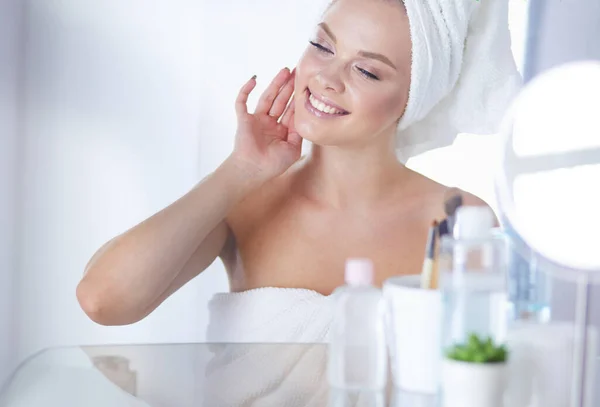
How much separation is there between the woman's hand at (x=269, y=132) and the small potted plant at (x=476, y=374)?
405mm

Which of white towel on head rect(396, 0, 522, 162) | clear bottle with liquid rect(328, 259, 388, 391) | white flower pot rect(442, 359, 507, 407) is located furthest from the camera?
white towel on head rect(396, 0, 522, 162)

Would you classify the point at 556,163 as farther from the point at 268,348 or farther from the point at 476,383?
the point at 268,348

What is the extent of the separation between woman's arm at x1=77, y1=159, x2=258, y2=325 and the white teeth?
128 mm

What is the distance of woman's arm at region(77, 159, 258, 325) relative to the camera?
89 cm

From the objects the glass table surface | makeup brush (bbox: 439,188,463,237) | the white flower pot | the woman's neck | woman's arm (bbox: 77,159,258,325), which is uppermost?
the woman's neck

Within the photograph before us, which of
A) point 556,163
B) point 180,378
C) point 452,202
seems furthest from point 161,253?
point 556,163

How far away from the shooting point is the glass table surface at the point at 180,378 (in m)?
0.78

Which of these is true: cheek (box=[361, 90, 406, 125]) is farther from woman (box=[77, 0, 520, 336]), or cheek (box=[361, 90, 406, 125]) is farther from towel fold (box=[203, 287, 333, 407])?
towel fold (box=[203, 287, 333, 407])

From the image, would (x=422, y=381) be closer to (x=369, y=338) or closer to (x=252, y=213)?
(x=369, y=338)

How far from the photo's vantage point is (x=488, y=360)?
2.01ft

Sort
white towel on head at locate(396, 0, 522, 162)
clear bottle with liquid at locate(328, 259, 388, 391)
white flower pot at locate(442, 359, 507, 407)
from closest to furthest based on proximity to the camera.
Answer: white flower pot at locate(442, 359, 507, 407) → clear bottle with liquid at locate(328, 259, 388, 391) → white towel on head at locate(396, 0, 522, 162)

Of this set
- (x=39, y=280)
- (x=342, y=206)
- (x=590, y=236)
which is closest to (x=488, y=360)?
(x=590, y=236)

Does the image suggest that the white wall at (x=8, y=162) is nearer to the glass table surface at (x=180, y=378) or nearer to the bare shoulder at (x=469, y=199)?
the glass table surface at (x=180, y=378)

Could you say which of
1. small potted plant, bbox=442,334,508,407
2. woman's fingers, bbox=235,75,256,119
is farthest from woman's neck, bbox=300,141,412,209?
small potted plant, bbox=442,334,508,407
